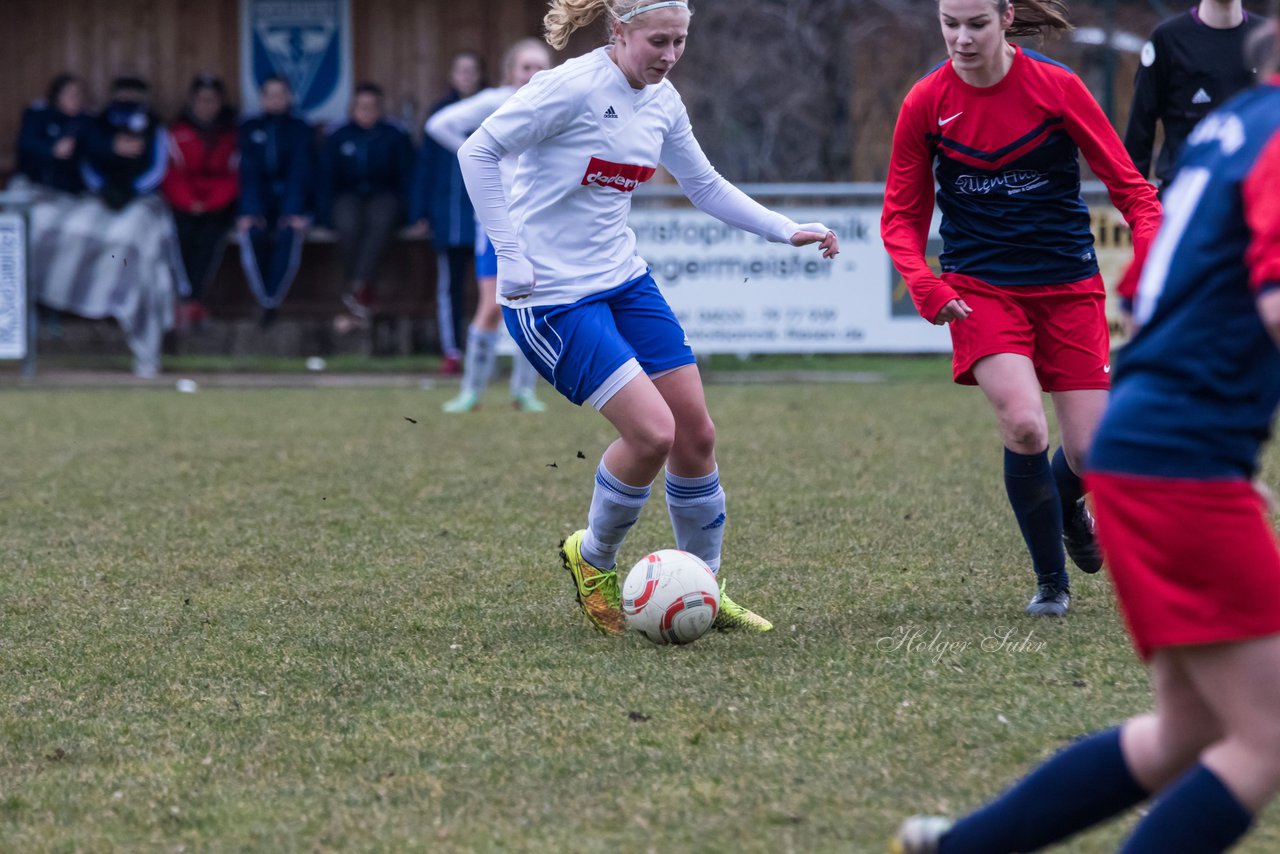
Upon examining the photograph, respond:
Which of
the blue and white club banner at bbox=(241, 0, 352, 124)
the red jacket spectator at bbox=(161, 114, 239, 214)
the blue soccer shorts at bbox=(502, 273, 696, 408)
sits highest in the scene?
the blue soccer shorts at bbox=(502, 273, 696, 408)

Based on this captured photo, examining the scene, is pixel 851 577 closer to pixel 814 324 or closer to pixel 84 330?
pixel 814 324

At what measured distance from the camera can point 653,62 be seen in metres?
4.55

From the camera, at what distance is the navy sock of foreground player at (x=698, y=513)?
192 inches

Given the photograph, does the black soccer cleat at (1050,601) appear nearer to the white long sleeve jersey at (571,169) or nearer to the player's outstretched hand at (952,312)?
the player's outstretched hand at (952,312)

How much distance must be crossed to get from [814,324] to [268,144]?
4.94 m

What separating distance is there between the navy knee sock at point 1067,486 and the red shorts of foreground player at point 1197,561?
2.85m

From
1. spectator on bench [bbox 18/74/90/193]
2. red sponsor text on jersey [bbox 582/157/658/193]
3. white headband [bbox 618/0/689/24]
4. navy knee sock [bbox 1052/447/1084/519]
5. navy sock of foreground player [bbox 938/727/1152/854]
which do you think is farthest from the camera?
spectator on bench [bbox 18/74/90/193]

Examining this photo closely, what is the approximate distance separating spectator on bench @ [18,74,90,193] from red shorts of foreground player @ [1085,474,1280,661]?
524 inches

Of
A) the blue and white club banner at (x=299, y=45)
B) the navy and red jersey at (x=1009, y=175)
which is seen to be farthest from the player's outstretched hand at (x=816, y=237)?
the blue and white club banner at (x=299, y=45)

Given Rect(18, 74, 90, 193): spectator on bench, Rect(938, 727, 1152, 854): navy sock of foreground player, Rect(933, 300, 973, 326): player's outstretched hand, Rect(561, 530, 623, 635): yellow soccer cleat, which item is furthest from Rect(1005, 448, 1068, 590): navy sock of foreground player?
Rect(18, 74, 90, 193): spectator on bench

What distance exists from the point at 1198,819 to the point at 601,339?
2.54 meters

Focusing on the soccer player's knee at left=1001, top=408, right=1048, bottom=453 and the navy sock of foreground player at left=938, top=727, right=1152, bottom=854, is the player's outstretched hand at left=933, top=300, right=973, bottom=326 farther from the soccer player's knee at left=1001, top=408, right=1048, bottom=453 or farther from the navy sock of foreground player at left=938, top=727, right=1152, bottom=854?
the navy sock of foreground player at left=938, top=727, right=1152, bottom=854

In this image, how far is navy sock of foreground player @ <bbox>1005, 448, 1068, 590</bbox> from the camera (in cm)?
482

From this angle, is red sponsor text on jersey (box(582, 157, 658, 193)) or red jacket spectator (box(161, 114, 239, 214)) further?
red jacket spectator (box(161, 114, 239, 214))
